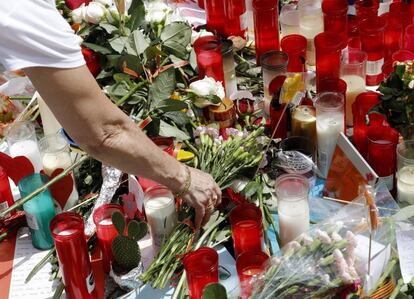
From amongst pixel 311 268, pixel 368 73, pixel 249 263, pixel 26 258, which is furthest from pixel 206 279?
pixel 368 73

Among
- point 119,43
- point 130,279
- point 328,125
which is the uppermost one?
point 119,43

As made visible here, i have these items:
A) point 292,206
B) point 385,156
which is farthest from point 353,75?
point 292,206

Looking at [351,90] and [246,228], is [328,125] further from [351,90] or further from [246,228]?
[246,228]

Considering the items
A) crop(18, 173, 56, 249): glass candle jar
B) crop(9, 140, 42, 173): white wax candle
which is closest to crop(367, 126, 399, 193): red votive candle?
crop(18, 173, 56, 249): glass candle jar

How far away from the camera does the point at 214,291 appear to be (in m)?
1.24

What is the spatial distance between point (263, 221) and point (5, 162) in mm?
709

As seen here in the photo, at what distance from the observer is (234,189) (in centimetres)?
166

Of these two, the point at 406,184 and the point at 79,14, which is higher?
the point at 79,14

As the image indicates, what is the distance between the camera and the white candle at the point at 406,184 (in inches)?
60.6

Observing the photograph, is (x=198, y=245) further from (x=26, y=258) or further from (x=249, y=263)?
(x=26, y=258)

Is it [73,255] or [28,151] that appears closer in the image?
[73,255]

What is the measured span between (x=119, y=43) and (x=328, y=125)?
72cm

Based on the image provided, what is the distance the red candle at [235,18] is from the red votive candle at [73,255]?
1.12 m

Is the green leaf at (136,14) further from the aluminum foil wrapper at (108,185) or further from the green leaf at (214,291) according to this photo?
the green leaf at (214,291)
